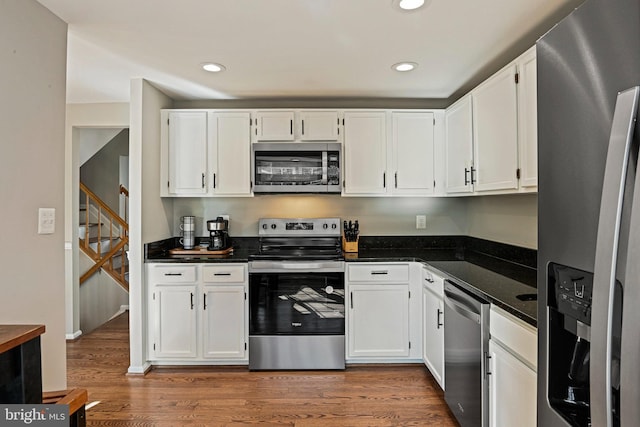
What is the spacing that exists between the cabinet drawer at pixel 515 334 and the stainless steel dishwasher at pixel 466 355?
72mm

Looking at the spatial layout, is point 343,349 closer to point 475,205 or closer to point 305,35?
point 475,205

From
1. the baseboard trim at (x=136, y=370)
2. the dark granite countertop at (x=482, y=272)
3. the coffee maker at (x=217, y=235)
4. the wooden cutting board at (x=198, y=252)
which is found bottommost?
the baseboard trim at (x=136, y=370)

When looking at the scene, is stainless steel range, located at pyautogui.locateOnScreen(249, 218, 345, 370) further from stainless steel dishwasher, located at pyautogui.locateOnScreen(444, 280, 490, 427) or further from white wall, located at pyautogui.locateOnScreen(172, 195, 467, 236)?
stainless steel dishwasher, located at pyautogui.locateOnScreen(444, 280, 490, 427)

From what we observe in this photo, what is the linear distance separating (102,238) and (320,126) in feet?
13.9

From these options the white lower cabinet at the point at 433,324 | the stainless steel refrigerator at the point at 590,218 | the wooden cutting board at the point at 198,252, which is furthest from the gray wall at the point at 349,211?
the stainless steel refrigerator at the point at 590,218

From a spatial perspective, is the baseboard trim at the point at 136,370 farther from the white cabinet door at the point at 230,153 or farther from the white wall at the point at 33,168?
the white cabinet door at the point at 230,153

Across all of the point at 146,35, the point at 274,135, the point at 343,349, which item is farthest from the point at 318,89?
the point at 343,349

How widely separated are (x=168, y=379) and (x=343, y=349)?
4.55 ft

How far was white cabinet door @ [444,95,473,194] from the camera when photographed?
2781mm

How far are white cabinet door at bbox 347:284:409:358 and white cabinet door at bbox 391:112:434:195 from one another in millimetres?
938

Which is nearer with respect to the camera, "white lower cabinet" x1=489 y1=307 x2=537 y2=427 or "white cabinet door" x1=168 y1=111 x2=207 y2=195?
"white lower cabinet" x1=489 y1=307 x2=537 y2=427

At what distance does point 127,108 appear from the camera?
3.60m

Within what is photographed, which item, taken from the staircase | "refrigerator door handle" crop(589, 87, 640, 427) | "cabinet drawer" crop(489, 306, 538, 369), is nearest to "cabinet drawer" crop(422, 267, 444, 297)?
"cabinet drawer" crop(489, 306, 538, 369)

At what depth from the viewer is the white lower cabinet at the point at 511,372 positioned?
4.81 ft
